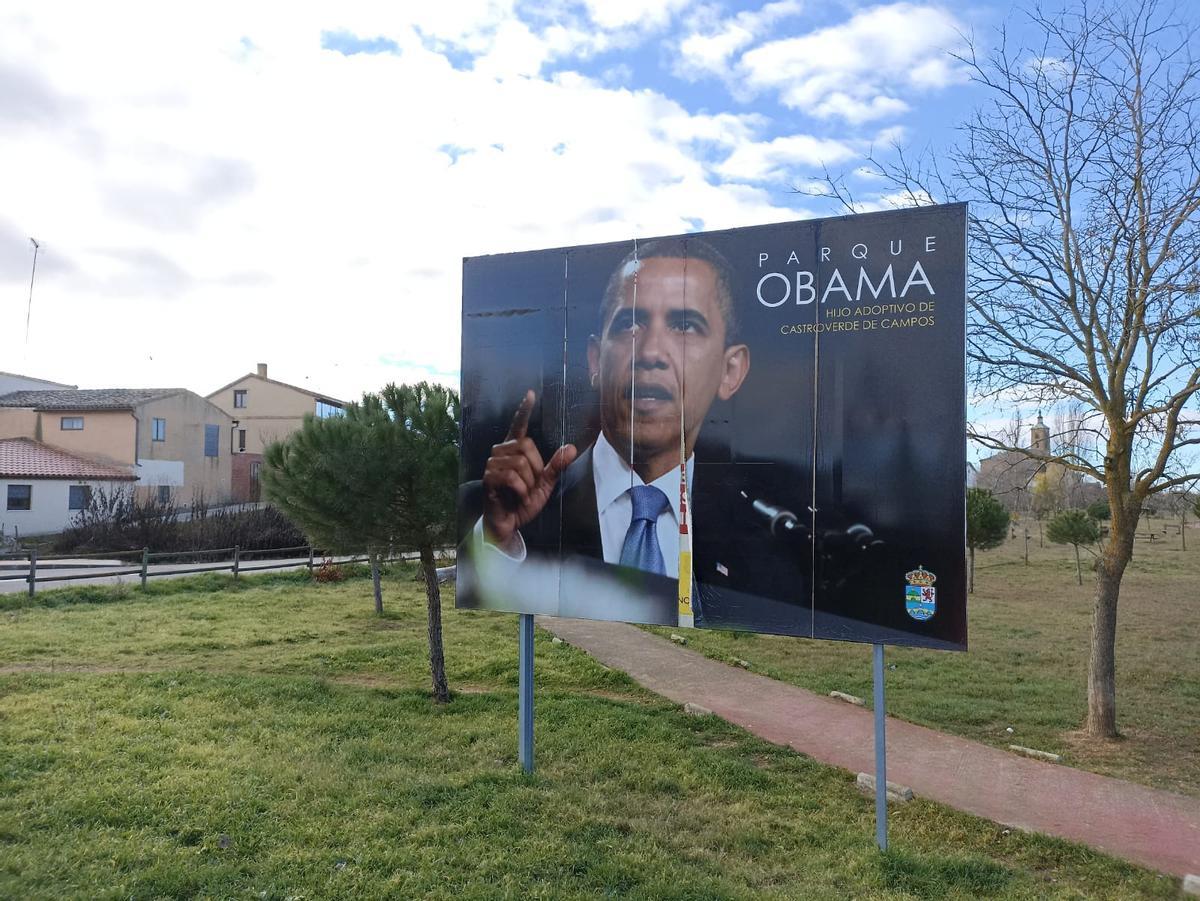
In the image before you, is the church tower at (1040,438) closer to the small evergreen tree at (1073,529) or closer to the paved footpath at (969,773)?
the paved footpath at (969,773)

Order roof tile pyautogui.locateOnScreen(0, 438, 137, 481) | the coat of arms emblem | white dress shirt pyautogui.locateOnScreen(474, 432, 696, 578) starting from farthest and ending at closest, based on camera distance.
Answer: roof tile pyautogui.locateOnScreen(0, 438, 137, 481) → white dress shirt pyautogui.locateOnScreen(474, 432, 696, 578) → the coat of arms emblem

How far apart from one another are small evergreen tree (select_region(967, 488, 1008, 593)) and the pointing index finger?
16.6 meters

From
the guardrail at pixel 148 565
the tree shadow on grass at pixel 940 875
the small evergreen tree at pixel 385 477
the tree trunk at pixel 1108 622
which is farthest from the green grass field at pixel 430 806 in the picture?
the guardrail at pixel 148 565

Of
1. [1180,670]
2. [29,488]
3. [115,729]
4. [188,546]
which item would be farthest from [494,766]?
[29,488]

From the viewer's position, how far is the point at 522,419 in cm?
658

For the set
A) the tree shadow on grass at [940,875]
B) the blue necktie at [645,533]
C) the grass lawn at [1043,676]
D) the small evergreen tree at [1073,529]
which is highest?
the blue necktie at [645,533]

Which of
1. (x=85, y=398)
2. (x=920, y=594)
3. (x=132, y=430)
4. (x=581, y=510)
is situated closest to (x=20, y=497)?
(x=132, y=430)

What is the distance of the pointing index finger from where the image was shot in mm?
6551

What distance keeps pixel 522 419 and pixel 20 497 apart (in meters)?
32.5

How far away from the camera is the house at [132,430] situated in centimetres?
3706

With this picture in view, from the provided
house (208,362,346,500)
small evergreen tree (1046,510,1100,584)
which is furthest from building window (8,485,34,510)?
small evergreen tree (1046,510,1100,584)

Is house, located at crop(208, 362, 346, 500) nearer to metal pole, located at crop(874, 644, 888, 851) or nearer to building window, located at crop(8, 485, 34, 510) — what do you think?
building window, located at crop(8, 485, 34, 510)

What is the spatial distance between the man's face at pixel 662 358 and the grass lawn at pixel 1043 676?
185 cm

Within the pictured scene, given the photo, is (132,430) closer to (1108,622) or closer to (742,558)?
(742,558)
